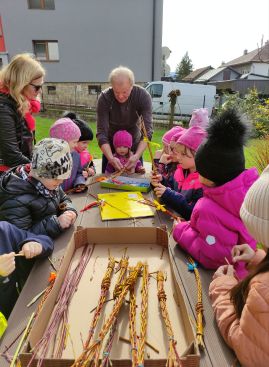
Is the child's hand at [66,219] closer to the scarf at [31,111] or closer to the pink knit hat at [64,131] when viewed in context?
the pink knit hat at [64,131]

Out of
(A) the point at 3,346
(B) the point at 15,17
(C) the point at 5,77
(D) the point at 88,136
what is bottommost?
(A) the point at 3,346

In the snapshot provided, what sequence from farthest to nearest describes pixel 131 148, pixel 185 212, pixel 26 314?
pixel 131 148, pixel 185 212, pixel 26 314

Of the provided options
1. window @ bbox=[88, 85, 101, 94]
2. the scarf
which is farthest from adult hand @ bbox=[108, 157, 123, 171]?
window @ bbox=[88, 85, 101, 94]

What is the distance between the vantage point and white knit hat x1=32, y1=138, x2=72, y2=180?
5.64ft

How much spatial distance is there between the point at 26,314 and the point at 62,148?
3.01 ft

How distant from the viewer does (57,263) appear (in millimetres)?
1511

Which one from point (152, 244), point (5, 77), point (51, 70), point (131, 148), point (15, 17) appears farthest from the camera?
point (51, 70)

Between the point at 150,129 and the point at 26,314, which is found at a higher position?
the point at 150,129

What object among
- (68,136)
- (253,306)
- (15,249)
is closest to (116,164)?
(68,136)

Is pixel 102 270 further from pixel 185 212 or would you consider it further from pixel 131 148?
pixel 131 148

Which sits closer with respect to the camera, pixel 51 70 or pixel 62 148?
pixel 62 148

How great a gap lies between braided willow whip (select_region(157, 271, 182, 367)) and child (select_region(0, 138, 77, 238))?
0.76 m

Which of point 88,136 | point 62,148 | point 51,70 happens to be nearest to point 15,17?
point 51,70

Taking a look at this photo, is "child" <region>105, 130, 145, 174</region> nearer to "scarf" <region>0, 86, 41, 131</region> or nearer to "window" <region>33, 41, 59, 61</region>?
"scarf" <region>0, 86, 41, 131</region>
